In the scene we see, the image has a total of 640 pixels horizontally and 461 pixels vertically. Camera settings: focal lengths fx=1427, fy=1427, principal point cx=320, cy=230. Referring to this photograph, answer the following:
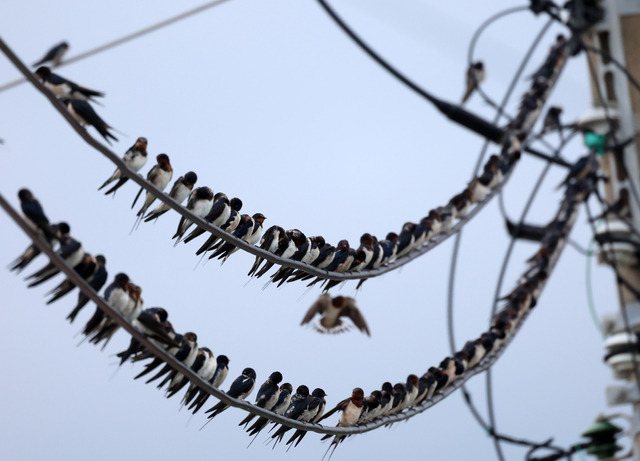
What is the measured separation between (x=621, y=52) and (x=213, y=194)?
31.2 ft

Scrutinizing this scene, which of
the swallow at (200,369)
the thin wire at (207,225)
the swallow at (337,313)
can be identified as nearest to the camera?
the thin wire at (207,225)

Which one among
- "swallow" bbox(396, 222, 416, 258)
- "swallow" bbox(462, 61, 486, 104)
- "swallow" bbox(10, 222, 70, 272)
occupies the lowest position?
"swallow" bbox(10, 222, 70, 272)

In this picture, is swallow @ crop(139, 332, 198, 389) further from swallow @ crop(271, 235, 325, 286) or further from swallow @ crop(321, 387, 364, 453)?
swallow @ crop(321, 387, 364, 453)

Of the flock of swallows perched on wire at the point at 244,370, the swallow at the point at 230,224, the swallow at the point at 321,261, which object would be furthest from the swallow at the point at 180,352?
the swallow at the point at 321,261

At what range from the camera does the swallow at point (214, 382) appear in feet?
24.5

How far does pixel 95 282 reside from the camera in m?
6.61

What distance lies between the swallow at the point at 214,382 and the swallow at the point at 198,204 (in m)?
0.69

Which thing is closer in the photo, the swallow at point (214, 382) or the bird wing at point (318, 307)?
the swallow at point (214, 382)

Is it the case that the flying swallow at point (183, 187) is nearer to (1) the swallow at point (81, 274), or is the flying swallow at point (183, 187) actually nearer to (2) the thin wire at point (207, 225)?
(2) the thin wire at point (207, 225)

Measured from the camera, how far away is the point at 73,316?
21.7 feet

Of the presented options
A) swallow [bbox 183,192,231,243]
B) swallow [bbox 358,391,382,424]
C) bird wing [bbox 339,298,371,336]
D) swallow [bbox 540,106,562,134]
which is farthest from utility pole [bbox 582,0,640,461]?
swallow [bbox 183,192,231,243]

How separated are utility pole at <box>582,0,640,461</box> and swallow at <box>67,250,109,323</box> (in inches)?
344

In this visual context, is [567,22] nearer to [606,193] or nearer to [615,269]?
[606,193]

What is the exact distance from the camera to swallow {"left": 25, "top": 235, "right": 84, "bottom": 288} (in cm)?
637
